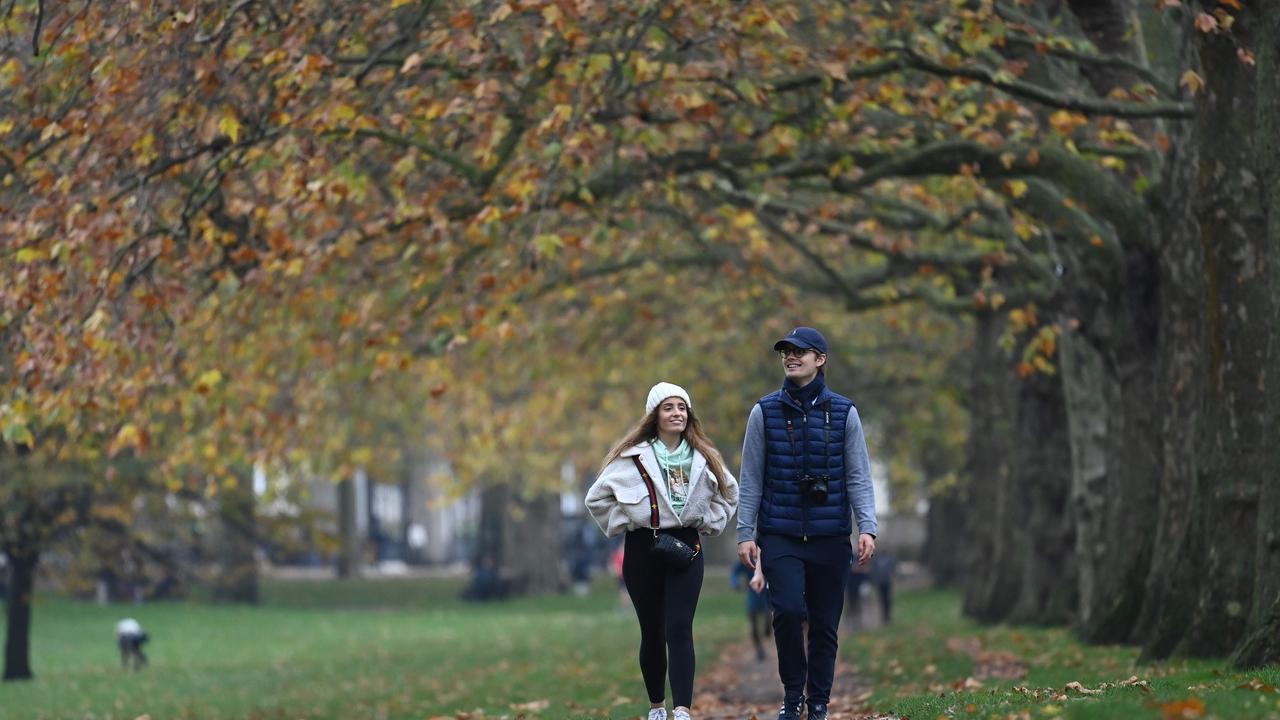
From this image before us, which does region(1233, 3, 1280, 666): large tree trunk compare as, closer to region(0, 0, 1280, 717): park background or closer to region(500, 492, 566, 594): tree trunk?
region(0, 0, 1280, 717): park background

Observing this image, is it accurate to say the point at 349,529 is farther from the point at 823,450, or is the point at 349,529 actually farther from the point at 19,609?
the point at 823,450

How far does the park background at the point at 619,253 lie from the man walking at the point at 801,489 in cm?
121

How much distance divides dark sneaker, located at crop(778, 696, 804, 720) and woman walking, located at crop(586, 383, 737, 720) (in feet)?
1.63

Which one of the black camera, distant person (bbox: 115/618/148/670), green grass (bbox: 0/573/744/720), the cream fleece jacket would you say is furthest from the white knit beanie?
distant person (bbox: 115/618/148/670)

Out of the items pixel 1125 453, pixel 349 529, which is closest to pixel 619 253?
pixel 1125 453

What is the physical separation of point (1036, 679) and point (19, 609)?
52.6 ft

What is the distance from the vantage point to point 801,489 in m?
9.33

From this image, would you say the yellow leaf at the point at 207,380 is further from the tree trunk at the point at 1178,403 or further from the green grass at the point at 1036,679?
the tree trunk at the point at 1178,403

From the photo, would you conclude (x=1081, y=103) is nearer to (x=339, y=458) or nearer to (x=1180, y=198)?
(x=1180, y=198)

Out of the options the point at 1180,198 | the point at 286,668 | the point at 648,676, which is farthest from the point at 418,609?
the point at 648,676

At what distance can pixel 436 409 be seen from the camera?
91.1ft

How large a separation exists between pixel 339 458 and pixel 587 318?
453 cm

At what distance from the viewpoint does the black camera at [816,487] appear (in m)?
9.25

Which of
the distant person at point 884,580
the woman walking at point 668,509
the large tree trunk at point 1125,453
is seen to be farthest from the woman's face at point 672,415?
the distant person at point 884,580
